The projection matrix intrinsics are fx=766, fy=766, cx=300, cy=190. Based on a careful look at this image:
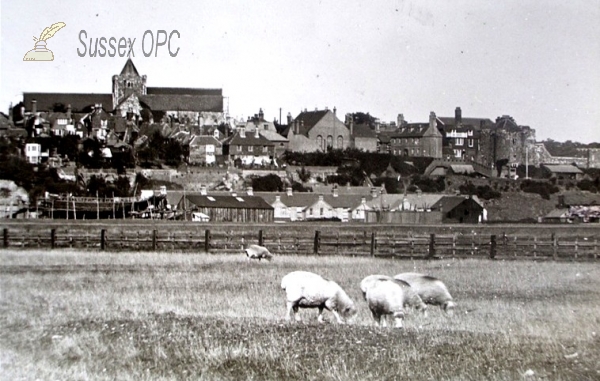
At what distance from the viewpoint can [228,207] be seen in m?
50.7

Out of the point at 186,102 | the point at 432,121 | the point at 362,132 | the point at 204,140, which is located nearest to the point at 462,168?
the point at 432,121

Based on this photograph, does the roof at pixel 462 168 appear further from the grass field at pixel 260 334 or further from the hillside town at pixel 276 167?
the grass field at pixel 260 334

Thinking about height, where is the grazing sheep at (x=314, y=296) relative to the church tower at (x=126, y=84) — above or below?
below

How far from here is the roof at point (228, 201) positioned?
49844 mm

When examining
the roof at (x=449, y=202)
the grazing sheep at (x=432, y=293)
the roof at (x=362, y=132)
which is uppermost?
the roof at (x=362, y=132)

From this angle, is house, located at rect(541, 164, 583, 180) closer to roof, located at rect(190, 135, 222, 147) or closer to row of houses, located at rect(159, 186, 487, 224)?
row of houses, located at rect(159, 186, 487, 224)

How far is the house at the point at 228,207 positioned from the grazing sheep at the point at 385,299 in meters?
35.8

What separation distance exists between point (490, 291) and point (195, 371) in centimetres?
915

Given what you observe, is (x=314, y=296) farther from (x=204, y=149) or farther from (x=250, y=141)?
(x=250, y=141)

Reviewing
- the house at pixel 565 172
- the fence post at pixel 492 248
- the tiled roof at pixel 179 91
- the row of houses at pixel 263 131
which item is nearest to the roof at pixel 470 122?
the row of houses at pixel 263 131

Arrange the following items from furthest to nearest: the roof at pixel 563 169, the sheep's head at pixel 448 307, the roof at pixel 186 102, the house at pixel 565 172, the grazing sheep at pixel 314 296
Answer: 1. the roof at pixel 186 102
2. the roof at pixel 563 169
3. the house at pixel 565 172
4. the sheep's head at pixel 448 307
5. the grazing sheep at pixel 314 296

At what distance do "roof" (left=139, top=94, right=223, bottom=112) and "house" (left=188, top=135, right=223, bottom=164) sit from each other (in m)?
25.4

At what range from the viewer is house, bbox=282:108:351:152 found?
7862 centimetres

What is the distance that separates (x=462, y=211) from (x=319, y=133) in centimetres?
3377
